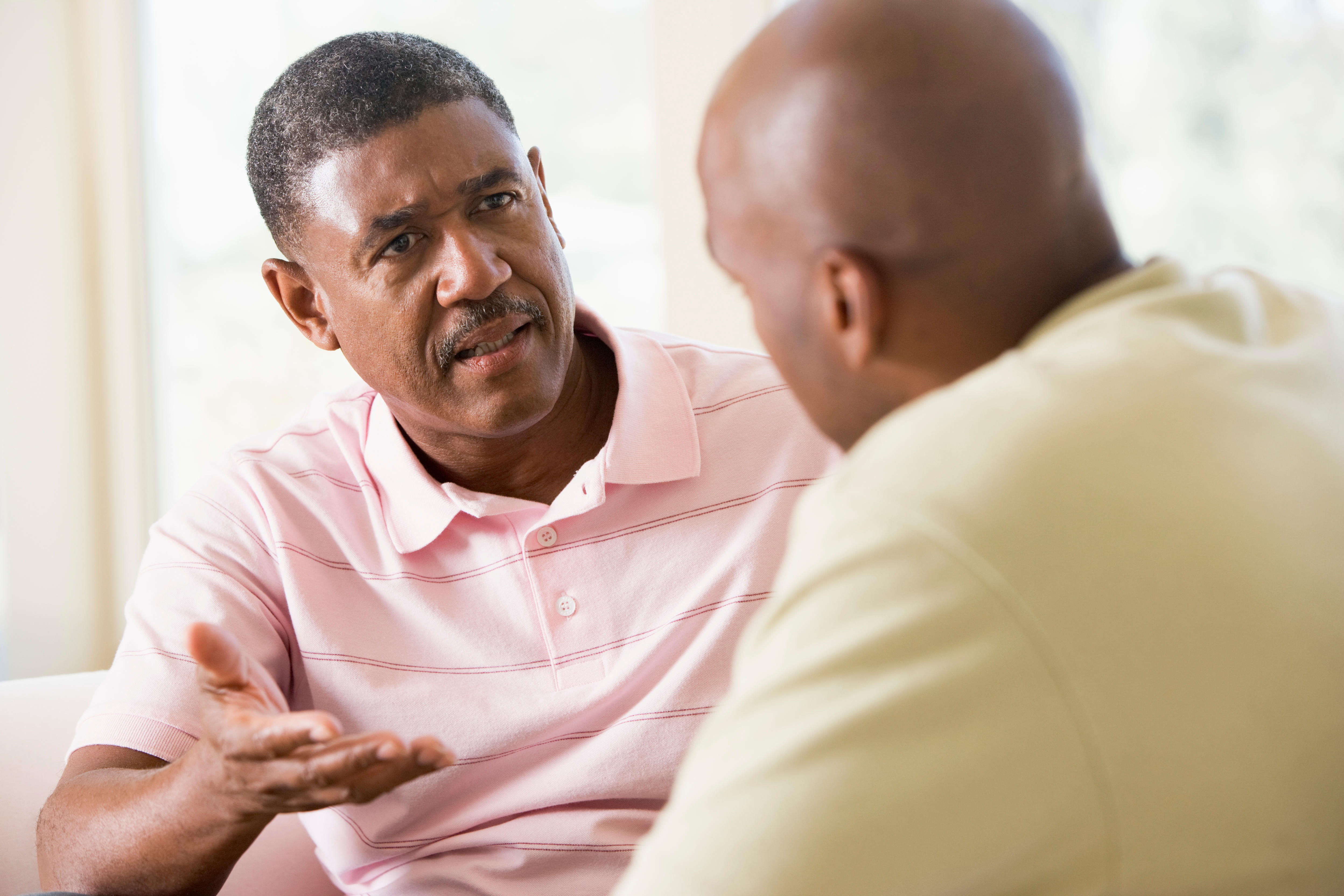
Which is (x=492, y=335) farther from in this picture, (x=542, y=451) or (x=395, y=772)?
(x=395, y=772)

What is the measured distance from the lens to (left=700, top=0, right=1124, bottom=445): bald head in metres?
0.70

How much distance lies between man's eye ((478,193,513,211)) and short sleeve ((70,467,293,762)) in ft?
1.52

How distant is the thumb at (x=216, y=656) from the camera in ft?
3.35

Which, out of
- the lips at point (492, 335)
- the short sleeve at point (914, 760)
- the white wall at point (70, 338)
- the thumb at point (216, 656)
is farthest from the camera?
the white wall at point (70, 338)

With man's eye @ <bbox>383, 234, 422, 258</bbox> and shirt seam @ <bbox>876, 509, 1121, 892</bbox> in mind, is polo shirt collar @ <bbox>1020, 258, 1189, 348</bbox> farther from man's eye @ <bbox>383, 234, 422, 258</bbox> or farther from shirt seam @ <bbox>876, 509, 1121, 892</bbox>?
man's eye @ <bbox>383, 234, 422, 258</bbox>

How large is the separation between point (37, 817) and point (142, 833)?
454 millimetres

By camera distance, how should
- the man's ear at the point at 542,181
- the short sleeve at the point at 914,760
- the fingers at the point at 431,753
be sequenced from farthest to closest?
the man's ear at the point at 542,181
the fingers at the point at 431,753
the short sleeve at the point at 914,760

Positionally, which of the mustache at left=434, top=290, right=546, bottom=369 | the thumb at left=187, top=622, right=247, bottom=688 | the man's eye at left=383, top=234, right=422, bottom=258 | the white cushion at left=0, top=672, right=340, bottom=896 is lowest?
the white cushion at left=0, top=672, right=340, bottom=896

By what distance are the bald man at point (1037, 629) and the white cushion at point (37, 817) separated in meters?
1.17

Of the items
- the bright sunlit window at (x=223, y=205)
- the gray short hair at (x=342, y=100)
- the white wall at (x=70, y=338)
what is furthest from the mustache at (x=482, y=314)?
the white wall at (x=70, y=338)

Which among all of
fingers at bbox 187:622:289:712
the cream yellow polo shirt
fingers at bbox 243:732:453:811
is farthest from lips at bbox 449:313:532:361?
the cream yellow polo shirt

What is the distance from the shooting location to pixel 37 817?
156 centimetres

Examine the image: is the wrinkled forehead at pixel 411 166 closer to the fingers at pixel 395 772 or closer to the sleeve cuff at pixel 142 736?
the sleeve cuff at pixel 142 736

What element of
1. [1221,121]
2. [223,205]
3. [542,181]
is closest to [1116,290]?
[542,181]
